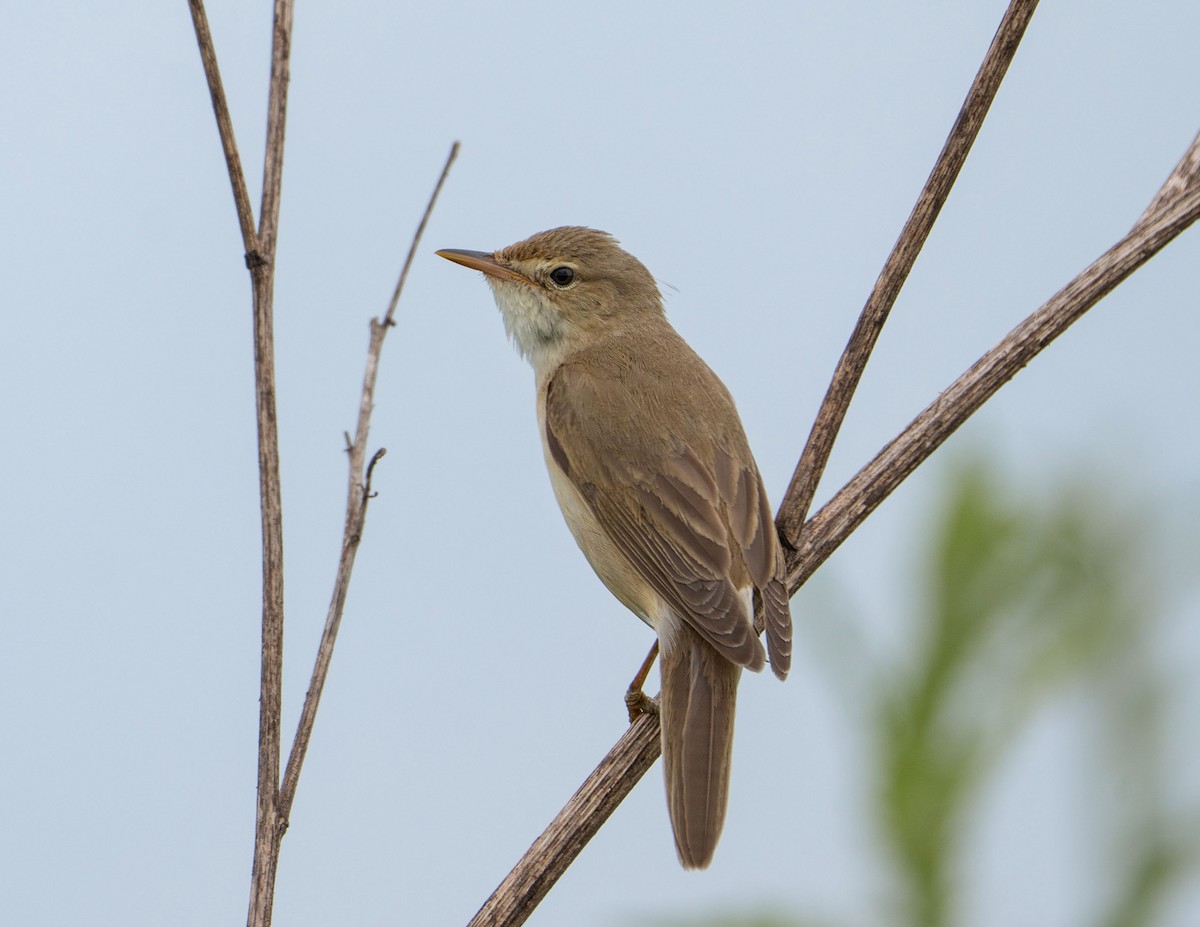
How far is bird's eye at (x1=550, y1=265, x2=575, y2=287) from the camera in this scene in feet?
15.4

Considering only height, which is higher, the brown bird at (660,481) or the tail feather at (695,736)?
the brown bird at (660,481)

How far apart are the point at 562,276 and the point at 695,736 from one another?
2.22 metres

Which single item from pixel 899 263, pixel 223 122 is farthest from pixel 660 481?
pixel 223 122

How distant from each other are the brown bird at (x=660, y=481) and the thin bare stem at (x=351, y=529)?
78 centimetres

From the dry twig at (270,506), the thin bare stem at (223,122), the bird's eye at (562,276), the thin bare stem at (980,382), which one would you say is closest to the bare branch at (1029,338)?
the thin bare stem at (980,382)

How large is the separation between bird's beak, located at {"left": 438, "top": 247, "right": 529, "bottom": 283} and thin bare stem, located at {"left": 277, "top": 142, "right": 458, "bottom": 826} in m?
1.73

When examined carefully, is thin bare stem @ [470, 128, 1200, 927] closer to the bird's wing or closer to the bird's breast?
the bird's wing

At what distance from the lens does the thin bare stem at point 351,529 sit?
2.34m

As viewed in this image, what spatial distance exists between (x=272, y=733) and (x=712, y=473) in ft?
5.78

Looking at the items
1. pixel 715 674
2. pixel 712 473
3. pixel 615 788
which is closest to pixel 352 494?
pixel 615 788

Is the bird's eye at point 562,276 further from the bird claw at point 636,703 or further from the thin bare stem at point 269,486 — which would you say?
the thin bare stem at point 269,486

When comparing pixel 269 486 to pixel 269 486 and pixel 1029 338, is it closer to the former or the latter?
pixel 269 486

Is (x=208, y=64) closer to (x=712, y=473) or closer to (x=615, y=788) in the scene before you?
(x=615, y=788)

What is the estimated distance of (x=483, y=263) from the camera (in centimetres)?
466
